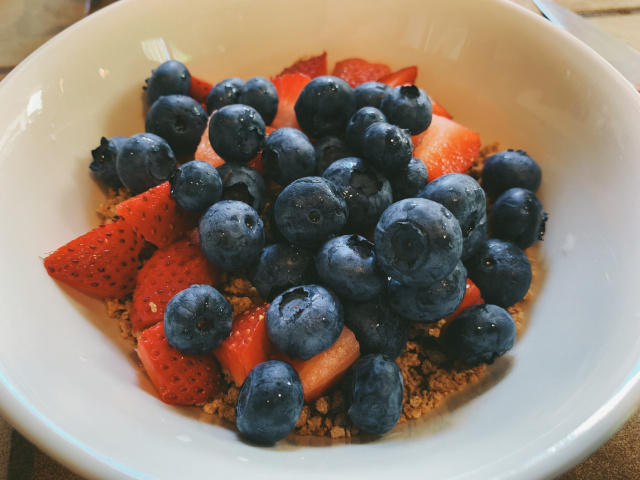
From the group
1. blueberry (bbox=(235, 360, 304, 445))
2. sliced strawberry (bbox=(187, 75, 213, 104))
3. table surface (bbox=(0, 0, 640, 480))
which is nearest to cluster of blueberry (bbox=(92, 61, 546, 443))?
blueberry (bbox=(235, 360, 304, 445))

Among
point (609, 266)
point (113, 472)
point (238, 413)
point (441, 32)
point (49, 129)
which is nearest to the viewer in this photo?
point (113, 472)

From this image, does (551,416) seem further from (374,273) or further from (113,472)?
(113,472)

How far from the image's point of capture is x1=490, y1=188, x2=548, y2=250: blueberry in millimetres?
1013

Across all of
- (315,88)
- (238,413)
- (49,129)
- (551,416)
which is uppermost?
(315,88)

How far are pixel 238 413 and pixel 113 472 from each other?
0.69ft

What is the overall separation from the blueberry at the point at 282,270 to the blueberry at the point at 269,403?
0.51 ft

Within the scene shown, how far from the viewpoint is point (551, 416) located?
0.68 meters

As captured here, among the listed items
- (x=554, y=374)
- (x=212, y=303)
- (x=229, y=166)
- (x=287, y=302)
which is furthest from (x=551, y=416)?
(x=229, y=166)

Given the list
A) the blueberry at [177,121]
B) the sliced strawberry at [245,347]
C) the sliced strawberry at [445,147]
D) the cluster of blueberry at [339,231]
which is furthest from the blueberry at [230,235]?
the sliced strawberry at [445,147]

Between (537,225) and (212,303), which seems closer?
(212,303)

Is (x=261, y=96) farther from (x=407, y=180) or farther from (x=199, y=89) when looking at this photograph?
(x=407, y=180)

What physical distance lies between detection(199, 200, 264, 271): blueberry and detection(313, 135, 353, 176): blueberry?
8.5 inches

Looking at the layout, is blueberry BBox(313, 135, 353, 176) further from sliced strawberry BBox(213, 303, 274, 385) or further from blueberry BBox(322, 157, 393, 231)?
sliced strawberry BBox(213, 303, 274, 385)

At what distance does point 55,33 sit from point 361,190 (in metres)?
1.29
